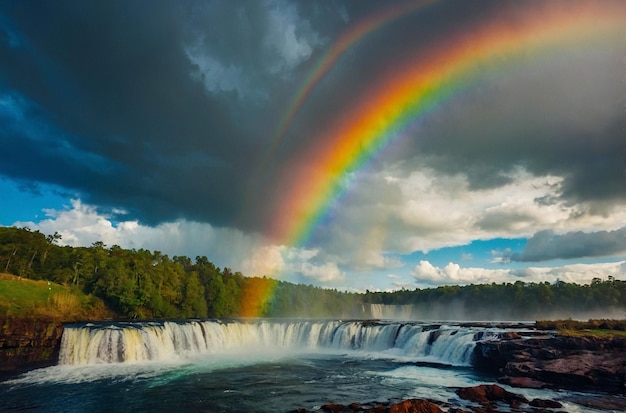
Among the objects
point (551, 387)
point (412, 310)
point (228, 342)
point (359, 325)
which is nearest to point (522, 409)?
point (551, 387)

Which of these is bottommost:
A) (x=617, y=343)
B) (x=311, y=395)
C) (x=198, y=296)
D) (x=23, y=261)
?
(x=311, y=395)

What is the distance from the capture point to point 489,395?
60.7 feet

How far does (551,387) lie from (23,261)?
7462cm

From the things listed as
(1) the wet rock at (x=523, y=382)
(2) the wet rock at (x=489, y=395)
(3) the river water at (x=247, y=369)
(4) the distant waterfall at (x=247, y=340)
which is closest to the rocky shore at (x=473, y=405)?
(2) the wet rock at (x=489, y=395)

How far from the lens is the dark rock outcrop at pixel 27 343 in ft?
93.8

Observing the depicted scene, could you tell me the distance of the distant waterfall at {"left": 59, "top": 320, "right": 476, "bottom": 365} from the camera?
100 feet

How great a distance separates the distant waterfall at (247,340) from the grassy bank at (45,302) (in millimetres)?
5769

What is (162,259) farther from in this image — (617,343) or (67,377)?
(617,343)

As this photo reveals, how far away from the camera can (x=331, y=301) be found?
4658 inches

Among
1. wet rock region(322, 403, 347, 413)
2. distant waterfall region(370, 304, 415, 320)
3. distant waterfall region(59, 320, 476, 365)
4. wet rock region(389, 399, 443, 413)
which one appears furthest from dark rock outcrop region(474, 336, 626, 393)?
distant waterfall region(370, 304, 415, 320)

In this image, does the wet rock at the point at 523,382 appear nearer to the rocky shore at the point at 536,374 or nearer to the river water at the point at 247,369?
the rocky shore at the point at 536,374

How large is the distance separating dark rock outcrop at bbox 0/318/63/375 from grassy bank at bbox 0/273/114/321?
1809mm

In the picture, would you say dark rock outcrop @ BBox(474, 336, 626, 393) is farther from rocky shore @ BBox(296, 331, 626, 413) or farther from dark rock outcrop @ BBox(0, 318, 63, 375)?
dark rock outcrop @ BBox(0, 318, 63, 375)

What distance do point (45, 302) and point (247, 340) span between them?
23493 millimetres
